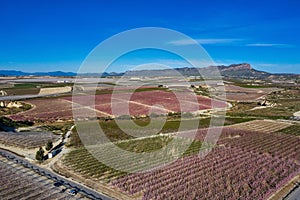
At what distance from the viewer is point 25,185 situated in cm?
1697

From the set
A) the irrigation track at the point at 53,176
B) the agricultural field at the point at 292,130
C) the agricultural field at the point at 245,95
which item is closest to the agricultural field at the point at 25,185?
the irrigation track at the point at 53,176

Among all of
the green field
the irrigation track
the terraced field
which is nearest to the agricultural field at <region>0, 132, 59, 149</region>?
the irrigation track

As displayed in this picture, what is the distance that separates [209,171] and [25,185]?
11299mm

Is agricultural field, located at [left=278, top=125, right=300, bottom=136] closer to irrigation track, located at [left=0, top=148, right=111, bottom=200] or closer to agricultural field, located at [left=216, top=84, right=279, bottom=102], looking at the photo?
irrigation track, located at [left=0, top=148, right=111, bottom=200]

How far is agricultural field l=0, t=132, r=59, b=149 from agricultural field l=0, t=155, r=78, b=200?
6080 millimetres

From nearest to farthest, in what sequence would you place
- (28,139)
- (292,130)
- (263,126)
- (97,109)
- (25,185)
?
(25,185)
(28,139)
(292,130)
(263,126)
(97,109)

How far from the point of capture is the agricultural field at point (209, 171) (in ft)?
53.6

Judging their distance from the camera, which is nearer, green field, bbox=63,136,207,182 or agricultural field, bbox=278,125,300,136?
green field, bbox=63,136,207,182

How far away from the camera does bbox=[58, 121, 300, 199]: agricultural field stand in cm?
1634

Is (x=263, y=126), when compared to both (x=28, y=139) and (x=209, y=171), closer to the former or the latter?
(x=209, y=171)

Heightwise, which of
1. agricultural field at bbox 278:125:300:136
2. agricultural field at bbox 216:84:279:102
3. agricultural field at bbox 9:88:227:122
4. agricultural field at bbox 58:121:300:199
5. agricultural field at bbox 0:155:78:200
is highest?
agricultural field at bbox 216:84:279:102

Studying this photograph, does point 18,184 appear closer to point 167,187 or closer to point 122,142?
point 167,187

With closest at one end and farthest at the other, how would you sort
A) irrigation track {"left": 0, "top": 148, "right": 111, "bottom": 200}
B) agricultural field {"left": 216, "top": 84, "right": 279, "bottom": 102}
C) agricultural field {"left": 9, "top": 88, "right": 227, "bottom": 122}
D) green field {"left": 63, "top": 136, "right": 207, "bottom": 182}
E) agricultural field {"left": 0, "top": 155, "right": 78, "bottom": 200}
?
agricultural field {"left": 0, "top": 155, "right": 78, "bottom": 200}, irrigation track {"left": 0, "top": 148, "right": 111, "bottom": 200}, green field {"left": 63, "top": 136, "right": 207, "bottom": 182}, agricultural field {"left": 9, "top": 88, "right": 227, "bottom": 122}, agricultural field {"left": 216, "top": 84, "right": 279, "bottom": 102}

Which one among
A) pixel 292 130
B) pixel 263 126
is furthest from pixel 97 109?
pixel 292 130
